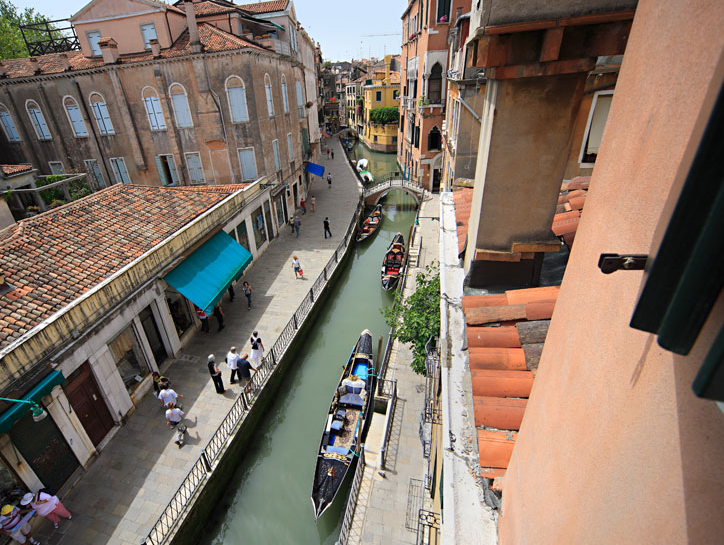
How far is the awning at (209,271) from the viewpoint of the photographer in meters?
11.9

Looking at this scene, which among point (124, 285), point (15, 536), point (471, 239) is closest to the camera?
point (471, 239)

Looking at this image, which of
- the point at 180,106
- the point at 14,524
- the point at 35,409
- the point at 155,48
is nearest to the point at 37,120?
the point at 155,48

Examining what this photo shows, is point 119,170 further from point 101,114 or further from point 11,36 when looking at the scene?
point 11,36

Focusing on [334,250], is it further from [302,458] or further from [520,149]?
[520,149]

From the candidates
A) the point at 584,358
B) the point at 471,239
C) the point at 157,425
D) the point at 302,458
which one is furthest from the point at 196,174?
the point at 584,358

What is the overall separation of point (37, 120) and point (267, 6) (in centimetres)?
1485

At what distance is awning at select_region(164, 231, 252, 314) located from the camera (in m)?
11.9

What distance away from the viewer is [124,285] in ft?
32.8

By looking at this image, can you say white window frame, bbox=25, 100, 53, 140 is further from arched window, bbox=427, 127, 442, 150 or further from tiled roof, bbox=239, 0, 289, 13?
arched window, bbox=427, 127, 442, 150

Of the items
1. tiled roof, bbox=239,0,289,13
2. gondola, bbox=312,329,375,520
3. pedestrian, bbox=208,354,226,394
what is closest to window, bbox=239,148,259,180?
tiled roof, bbox=239,0,289,13

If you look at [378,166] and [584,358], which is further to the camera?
[378,166]

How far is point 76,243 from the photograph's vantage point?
10711 millimetres

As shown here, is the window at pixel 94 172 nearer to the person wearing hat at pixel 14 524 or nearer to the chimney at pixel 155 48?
the chimney at pixel 155 48

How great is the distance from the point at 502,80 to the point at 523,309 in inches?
110
